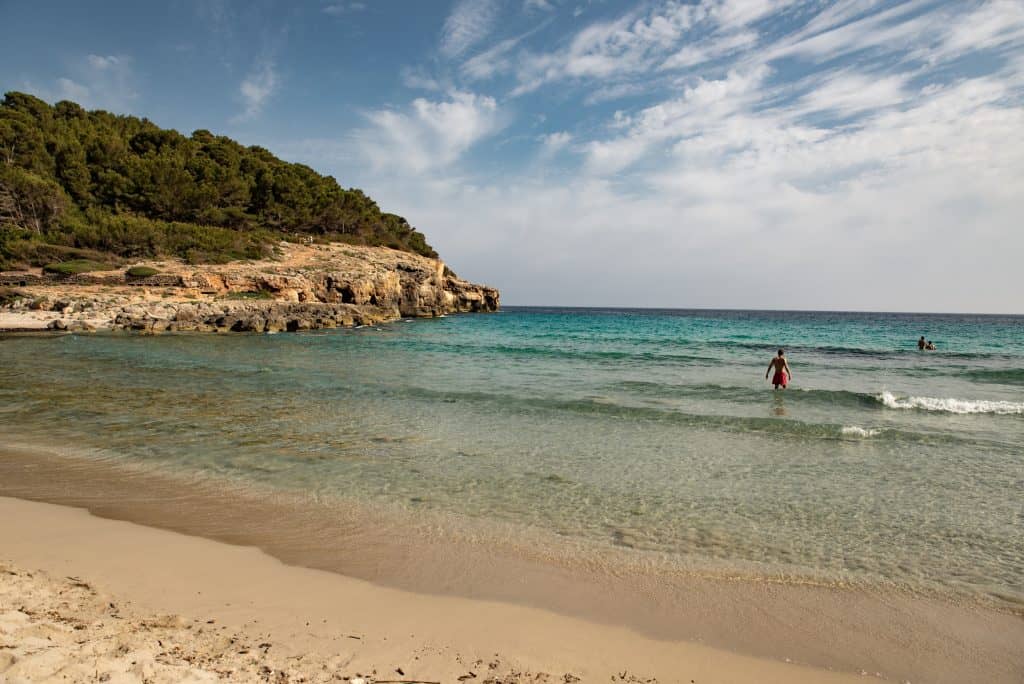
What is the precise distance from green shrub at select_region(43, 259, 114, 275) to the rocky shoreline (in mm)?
696

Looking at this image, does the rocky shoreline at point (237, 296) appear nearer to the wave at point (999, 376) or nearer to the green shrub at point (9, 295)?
the green shrub at point (9, 295)

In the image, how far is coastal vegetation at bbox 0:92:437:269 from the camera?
38.8 m

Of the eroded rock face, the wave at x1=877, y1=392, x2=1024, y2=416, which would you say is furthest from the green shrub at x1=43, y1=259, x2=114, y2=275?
the wave at x1=877, y1=392, x2=1024, y2=416

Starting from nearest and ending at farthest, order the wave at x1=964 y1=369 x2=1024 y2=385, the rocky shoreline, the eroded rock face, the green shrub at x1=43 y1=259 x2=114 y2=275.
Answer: the wave at x1=964 y1=369 x2=1024 y2=385 → the rocky shoreline → the green shrub at x1=43 y1=259 x2=114 y2=275 → the eroded rock face

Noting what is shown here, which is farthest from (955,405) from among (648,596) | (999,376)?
(648,596)

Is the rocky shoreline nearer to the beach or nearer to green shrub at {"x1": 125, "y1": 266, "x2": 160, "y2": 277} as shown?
green shrub at {"x1": 125, "y1": 266, "x2": 160, "y2": 277}

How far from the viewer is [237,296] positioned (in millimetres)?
36594

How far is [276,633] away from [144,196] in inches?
2177

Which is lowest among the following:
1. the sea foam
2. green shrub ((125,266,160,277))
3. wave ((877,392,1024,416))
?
the sea foam

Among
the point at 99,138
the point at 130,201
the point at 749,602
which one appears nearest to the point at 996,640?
the point at 749,602

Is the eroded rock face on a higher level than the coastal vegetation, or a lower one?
lower

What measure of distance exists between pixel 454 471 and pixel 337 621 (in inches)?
152

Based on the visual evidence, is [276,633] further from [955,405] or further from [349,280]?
[349,280]

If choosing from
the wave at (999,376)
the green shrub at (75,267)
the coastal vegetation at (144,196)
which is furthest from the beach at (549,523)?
the coastal vegetation at (144,196)
